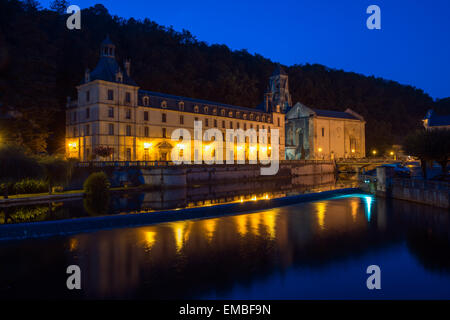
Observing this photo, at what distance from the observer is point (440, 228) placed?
17875mm

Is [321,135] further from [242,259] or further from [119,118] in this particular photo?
[242,259]

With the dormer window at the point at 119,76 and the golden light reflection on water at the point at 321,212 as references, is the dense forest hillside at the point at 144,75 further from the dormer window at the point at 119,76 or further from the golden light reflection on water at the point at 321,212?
the golden light reflection on water at the point at 321,212

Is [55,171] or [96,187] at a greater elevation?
[55,171]

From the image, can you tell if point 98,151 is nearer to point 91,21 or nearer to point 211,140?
point 211,140

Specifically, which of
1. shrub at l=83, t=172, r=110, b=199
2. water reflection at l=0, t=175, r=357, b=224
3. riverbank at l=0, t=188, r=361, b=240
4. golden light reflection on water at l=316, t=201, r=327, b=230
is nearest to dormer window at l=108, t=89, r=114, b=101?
water reflection at l=0, t=175, r=357, b=224

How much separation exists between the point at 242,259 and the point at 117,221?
30.1ft

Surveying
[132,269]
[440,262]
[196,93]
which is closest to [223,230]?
[132,269]

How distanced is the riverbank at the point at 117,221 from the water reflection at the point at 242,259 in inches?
33.9

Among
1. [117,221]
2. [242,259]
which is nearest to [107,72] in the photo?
[117,221]

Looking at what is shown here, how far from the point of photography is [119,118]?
48.2 metres

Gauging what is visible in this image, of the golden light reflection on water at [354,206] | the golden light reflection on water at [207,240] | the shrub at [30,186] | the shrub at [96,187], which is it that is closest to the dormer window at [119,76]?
the shrub at [96,187]

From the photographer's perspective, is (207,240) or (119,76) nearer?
(207,240)

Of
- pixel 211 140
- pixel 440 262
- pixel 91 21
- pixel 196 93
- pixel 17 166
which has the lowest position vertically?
pixel 440 262

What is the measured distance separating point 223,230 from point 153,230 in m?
3.97
